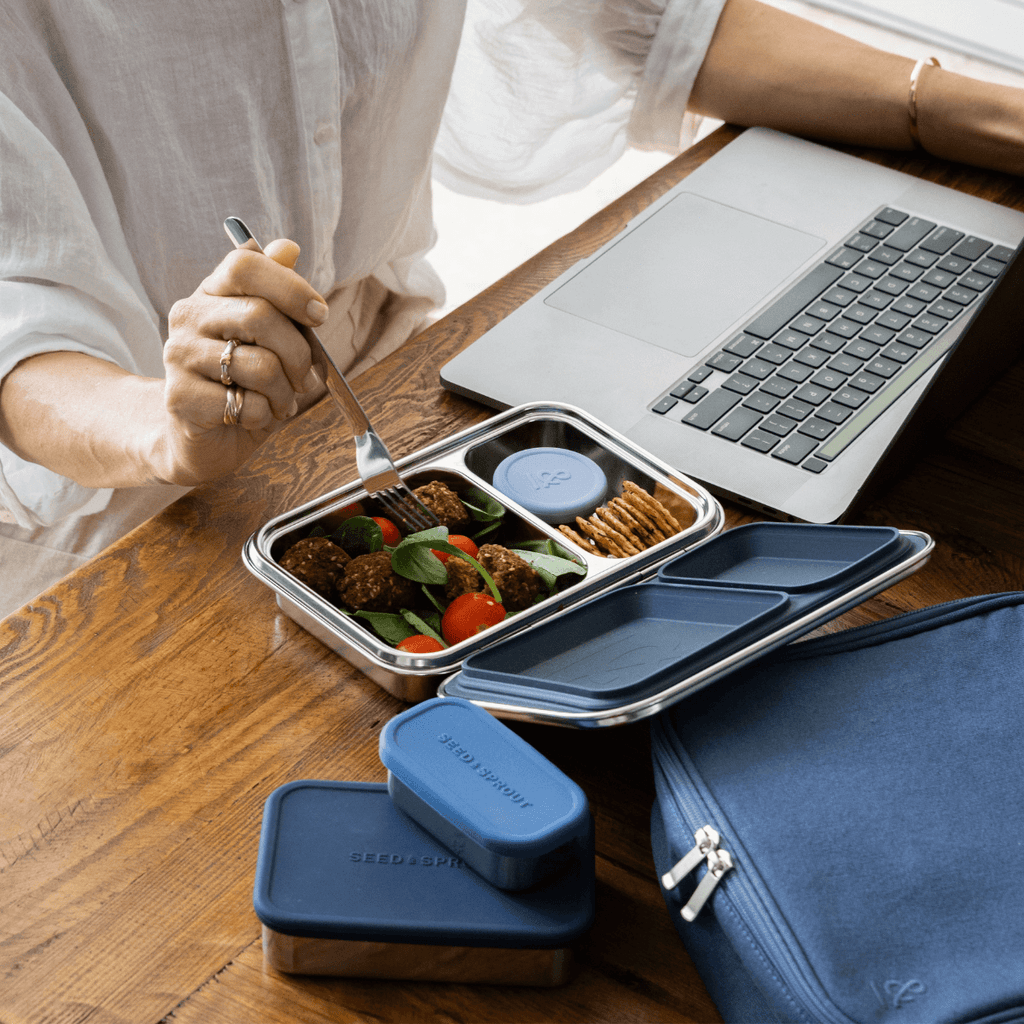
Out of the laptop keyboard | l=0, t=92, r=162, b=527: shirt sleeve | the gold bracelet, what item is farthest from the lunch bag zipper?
the gold bracelet

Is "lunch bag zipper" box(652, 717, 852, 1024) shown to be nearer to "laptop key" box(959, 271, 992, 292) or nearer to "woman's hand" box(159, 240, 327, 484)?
"woman's hand" box(159, 240, 327, 484)

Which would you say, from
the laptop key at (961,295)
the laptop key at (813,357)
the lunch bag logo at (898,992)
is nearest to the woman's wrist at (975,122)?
the laptop key at (961,295)

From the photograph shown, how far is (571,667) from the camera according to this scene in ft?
1.81

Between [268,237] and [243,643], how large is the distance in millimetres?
545

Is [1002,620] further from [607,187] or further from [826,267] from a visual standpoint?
[607,187]

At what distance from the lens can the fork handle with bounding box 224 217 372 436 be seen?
0.67 meters

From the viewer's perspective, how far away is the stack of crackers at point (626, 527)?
69cm

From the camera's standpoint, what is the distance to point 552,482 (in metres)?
0.74

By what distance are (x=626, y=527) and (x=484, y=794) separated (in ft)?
0.90

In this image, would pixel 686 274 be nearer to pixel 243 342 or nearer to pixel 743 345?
pixel 743 345

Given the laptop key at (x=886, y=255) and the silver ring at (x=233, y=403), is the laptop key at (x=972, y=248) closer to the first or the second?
the laptop key at (x=886, y=255)

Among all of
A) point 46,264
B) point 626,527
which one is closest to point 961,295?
point 626,527

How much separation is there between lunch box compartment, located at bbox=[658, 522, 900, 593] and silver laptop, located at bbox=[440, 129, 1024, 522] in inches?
4.7

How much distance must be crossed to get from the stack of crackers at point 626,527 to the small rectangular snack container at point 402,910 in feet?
0.80
